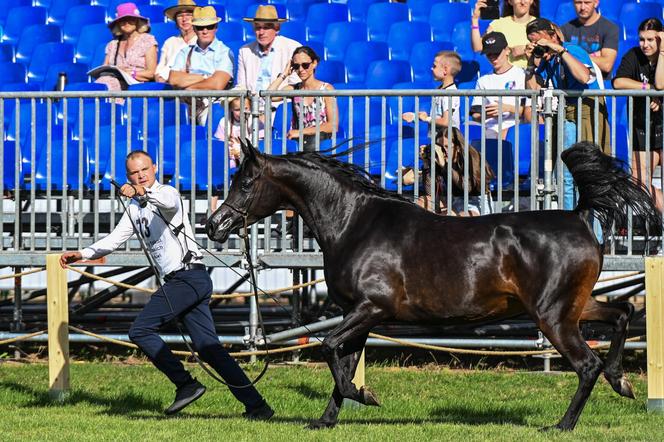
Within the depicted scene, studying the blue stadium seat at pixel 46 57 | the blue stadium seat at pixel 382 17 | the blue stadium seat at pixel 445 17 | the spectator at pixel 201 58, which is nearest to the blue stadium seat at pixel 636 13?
the blue stadium seat at pixel 445 17

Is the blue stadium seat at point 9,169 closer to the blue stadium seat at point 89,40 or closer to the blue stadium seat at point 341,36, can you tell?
the blue stadium seat at point 89,40

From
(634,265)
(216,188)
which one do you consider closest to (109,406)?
(216,188)

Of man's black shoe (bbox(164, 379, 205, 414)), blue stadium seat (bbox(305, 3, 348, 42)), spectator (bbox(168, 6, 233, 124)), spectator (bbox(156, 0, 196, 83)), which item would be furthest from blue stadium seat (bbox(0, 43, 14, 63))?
man's black shoe (bbox(164, 379, 205, 414))

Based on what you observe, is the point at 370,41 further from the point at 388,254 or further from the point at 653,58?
the point at 388,254

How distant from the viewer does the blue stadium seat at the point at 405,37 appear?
15250 mm

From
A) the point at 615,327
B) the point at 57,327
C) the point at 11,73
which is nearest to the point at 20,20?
the point at 11,73

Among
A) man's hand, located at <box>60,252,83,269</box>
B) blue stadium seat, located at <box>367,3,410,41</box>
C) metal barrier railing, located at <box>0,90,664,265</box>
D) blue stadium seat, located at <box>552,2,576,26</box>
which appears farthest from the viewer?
blue stadium seat, located at <box>367,3,410,41</box>

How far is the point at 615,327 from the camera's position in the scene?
8.38 m

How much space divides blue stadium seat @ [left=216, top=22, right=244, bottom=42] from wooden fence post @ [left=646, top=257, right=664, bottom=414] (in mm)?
8290

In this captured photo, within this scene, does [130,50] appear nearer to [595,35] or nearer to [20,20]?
[20,20]

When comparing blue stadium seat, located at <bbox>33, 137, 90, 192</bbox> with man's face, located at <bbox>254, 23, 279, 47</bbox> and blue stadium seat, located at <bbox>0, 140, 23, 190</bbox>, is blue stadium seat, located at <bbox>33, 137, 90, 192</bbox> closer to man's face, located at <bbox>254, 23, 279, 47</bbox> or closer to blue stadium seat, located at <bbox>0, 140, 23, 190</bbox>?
blue stadium seat, located at <bbox>0, 140, 23, 190</bbox>

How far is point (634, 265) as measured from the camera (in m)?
9.99

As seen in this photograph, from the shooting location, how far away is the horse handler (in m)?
8.44

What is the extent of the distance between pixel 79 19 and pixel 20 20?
2.92ft
